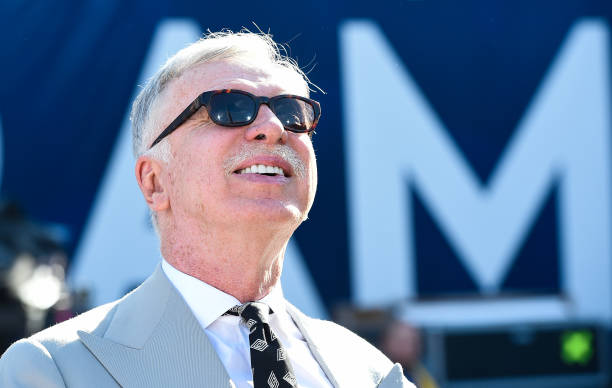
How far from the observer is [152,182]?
1762mm

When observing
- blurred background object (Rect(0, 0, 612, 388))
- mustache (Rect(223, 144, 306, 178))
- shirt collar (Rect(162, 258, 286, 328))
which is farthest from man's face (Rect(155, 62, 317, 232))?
blurred background object (Rect(0, 0, 612, 388))

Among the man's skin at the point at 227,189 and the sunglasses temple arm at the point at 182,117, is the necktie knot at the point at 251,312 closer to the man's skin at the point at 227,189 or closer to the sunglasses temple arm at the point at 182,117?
the man's skin at the point at 227,189

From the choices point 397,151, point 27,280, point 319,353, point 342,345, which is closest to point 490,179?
point 397,151

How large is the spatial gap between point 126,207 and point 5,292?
84 cm

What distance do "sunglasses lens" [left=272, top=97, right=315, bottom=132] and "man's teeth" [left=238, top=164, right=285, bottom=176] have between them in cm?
11

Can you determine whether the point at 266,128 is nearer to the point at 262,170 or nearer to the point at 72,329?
the point at 262,170

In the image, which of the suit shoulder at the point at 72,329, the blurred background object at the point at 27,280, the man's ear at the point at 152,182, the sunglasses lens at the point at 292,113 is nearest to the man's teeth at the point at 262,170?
the sunglasses lens at the point at 292,113

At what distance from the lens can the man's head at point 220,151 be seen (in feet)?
5.22

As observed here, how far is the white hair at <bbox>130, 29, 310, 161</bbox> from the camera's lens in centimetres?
172

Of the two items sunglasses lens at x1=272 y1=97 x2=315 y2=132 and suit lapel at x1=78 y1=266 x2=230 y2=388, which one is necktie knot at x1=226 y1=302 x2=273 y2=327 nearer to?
suit lapel at x1=78 y1=266 x2=230 y2=388

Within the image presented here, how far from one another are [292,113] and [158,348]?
0.57 metres

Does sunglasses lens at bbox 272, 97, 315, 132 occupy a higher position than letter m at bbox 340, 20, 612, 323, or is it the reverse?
sunglasses lens at bbox 272, 97, 315, 132

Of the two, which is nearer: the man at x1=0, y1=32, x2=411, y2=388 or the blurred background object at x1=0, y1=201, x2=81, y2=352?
the man at x1=0, y1=32, x2=411, y2=388

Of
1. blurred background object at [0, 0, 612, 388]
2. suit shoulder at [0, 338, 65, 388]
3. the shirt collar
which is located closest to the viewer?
suit shoulder at [0, 338, 65, 388]
